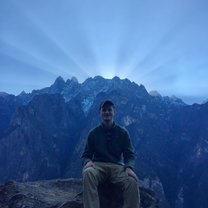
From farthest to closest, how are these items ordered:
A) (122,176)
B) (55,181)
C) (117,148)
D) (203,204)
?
(203,204) < (55,181) < (117,148) < (122,176)

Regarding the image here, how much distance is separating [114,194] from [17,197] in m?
4.28

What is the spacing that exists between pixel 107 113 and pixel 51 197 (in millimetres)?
5194

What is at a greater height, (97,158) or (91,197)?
(97,158)

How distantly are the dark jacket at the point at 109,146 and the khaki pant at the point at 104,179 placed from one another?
0.31 meters

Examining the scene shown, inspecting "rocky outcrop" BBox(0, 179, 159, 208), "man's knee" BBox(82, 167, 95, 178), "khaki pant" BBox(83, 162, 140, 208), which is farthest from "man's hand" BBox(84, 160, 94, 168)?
"rocky outcrop" BBox(0, 179, 159, 208)

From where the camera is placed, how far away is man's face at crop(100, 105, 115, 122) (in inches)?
441

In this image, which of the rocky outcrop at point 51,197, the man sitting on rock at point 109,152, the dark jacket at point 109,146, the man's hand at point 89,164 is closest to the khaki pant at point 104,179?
the man sitting on rock at point 109,152

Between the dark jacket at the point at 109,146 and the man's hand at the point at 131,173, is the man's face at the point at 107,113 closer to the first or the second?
the dark jacket at the point at 109,146

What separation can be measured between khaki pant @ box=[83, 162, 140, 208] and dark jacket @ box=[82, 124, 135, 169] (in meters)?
0.31

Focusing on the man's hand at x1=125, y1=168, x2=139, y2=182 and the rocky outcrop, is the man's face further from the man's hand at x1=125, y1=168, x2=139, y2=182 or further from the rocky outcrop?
the rocky outcrop

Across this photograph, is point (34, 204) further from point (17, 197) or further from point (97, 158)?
point (97, 158)

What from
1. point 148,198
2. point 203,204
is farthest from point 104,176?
point 203,204

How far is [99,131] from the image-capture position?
37.5 feet

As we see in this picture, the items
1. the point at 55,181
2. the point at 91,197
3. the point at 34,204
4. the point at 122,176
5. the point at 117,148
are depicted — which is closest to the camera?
the point at 91,197
